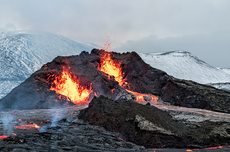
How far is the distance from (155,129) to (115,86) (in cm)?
1148

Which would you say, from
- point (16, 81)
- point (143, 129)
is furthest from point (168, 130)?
point (16, 81)

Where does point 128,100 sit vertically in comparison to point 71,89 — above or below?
below

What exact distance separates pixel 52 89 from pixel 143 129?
1157 cm

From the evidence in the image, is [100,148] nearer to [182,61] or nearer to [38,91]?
[38,91]

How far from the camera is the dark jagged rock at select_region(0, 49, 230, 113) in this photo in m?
14.2

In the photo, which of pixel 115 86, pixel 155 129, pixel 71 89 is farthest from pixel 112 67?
pixel 155 129

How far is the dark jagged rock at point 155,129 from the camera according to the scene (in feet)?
21.5

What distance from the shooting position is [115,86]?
715 inches

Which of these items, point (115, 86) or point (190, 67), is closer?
point (115, 86)

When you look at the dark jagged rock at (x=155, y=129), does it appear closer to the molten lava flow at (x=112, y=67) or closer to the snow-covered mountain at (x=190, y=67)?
the molten lava flow at (x=112, y=67)

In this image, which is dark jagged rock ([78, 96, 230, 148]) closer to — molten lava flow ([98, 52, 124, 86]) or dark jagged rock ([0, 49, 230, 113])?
dark jagged rock ([0, 49, 230, 113])

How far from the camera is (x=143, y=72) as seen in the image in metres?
21.8

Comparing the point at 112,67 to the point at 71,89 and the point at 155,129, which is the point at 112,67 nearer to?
the point at 71,89

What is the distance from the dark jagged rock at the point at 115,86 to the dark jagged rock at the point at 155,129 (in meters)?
7.36
